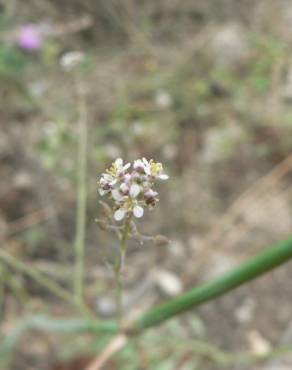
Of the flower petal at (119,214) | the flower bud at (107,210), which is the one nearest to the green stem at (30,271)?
the flower bud at (107,210)

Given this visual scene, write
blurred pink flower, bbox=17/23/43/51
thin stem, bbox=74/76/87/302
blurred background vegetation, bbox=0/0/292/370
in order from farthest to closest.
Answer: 1. blurred pink flower, bbox=17/23/43/51
2. blurred background vegetation, bbox=0/0/292/370
3. thin stem, bbox=74/76/87/302

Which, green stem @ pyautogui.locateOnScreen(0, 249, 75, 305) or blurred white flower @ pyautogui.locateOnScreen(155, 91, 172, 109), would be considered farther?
blurred white flower @ pyautogui.locateOnScreen(155, 91, 172, 109)

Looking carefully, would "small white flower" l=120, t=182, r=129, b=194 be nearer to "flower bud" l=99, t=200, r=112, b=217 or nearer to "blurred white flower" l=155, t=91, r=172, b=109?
"flower bud" l=99, t=200, r=112, b=217

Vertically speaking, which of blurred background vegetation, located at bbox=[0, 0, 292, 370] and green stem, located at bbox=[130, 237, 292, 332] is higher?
blurred background vegetation, located at bbox=[0, 0, 292, 370]

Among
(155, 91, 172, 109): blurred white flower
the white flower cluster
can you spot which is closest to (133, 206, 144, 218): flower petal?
the white flower cluster

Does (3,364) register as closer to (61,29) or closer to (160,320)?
(160,320)

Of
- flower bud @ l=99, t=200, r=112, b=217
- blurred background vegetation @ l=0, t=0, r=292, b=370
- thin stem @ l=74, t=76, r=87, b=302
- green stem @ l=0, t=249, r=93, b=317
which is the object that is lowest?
flower bud @ l=99, t=200, r=112, b=217
